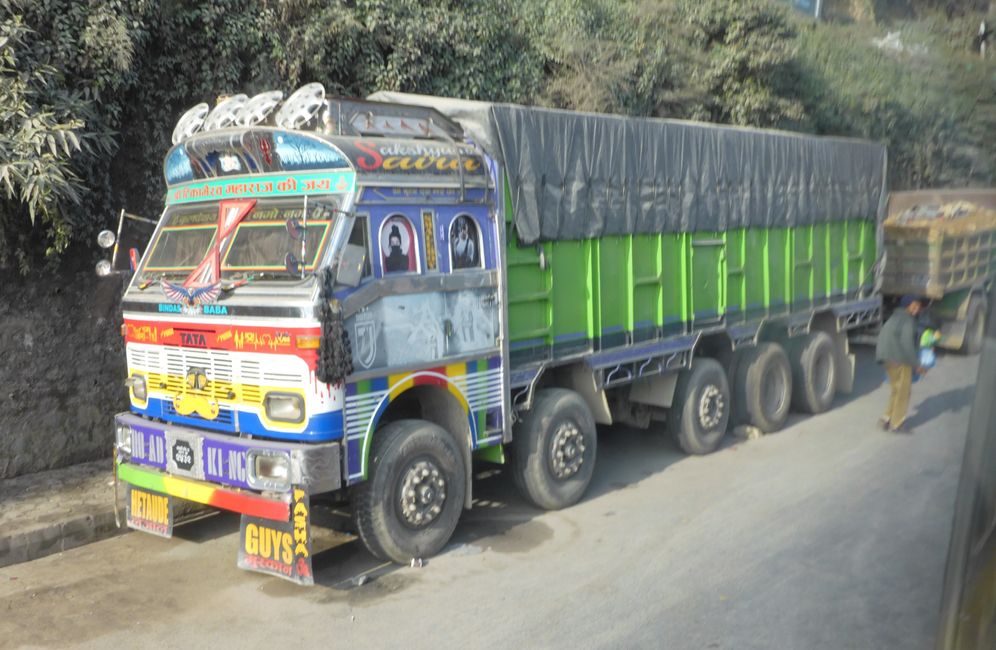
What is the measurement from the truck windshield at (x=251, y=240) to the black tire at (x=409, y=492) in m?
1.28

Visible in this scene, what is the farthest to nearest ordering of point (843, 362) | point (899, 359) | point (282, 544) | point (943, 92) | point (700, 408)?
point (843, 362)
point (700, 408)
point (899, 359)
point (282, 544)
point (943, 92)

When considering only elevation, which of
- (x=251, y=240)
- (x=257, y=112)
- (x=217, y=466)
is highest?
(x=257, y=112)

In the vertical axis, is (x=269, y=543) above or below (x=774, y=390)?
above

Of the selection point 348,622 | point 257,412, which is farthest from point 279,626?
point 257,412

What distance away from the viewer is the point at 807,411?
10617 mm

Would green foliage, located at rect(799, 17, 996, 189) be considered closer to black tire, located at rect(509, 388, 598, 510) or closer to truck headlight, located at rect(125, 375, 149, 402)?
black tire, located at rect(509, 388, 598, 510)

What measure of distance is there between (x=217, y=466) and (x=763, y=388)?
6.17 meters

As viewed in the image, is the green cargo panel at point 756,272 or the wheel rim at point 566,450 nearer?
the wheel rim at point 566,450

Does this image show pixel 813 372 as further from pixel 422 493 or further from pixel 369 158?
pixel 369 158

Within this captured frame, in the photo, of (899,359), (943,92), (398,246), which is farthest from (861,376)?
(943,92)

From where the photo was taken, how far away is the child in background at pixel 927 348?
5.55 metres

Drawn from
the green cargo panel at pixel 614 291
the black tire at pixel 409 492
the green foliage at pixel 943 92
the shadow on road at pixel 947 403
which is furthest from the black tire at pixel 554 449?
the shadow on road at pixel 947 403

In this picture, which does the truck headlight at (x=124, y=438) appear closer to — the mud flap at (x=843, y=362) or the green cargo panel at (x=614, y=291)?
the green cargo panel at (x=614, y=291)

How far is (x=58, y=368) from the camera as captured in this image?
8.24 metres
